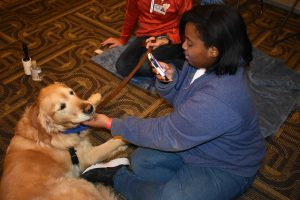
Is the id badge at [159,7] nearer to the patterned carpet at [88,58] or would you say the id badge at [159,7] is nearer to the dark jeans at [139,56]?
the dark jeans at [139,56]

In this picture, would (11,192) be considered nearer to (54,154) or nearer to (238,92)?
(54,154)

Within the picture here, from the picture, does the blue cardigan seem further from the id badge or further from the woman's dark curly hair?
the id badge

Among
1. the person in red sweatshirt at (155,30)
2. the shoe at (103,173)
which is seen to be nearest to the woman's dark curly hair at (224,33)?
the shoe at (103,173)

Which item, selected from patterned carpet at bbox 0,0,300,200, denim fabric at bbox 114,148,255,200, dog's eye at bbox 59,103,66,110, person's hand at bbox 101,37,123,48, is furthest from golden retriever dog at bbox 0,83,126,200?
person's hand at bbox 101,37,123,48

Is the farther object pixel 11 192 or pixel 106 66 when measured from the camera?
pixel 106 66

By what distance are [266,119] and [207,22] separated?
1515mm

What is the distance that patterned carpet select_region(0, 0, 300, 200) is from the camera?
2.28m

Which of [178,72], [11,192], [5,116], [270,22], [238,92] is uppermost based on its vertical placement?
[238,92]

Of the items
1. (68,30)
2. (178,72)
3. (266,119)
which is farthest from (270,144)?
(68,30)

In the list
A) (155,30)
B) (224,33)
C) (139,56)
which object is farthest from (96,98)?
(224,33)

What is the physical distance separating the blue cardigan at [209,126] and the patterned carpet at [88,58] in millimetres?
587

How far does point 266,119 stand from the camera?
8.31 ft

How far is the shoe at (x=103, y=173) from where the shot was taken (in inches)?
81.3

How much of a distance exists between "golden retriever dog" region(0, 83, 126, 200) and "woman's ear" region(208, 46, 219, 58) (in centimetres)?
91
